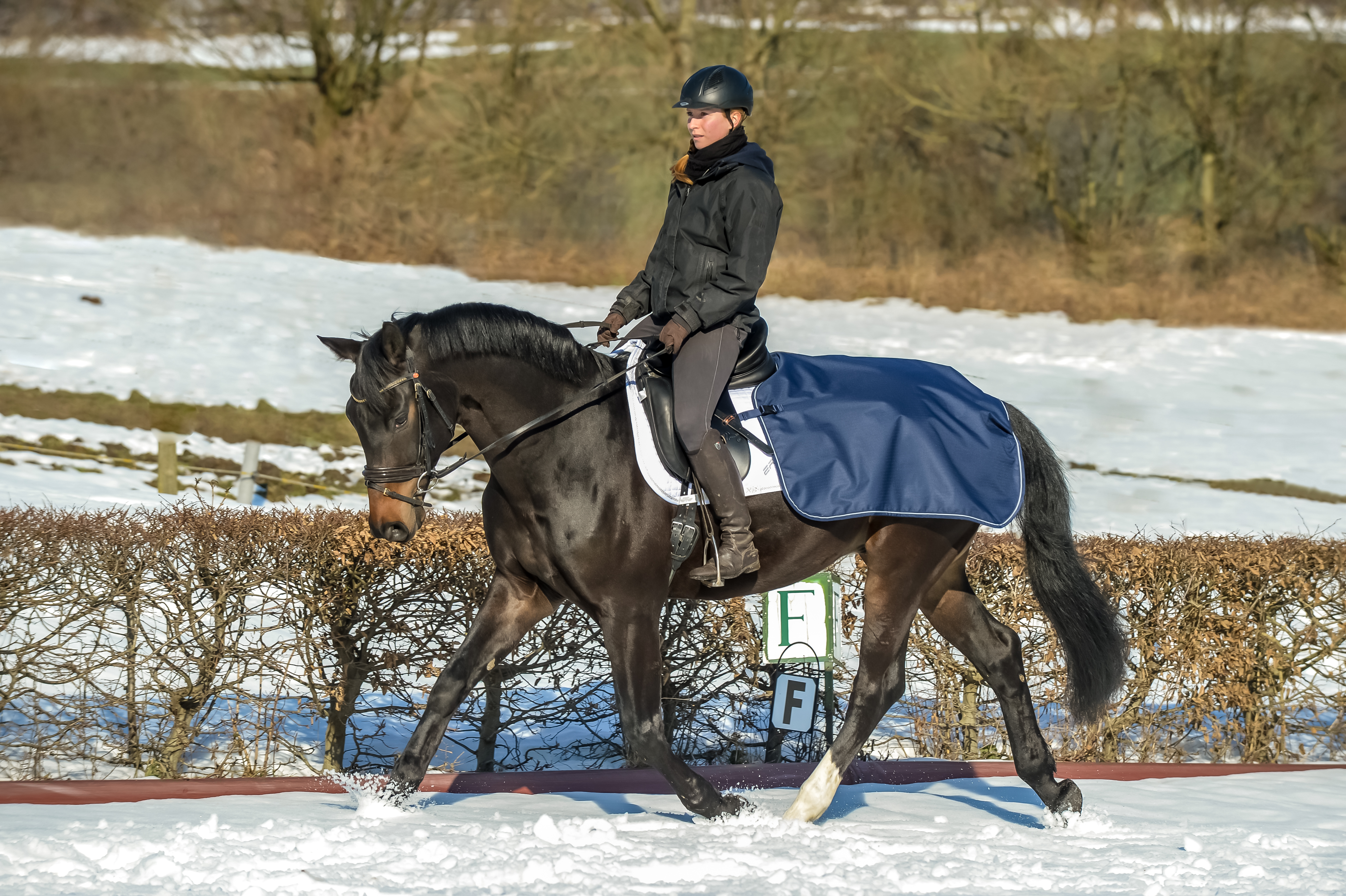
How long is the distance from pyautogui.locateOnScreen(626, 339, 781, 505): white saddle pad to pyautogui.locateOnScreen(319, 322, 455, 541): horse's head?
2.53 ft

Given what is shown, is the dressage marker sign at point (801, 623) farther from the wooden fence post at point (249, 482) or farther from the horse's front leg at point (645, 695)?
the wooden fence post at point (249, 482)

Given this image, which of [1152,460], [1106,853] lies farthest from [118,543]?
[1152,460]

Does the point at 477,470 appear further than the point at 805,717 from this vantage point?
Yes

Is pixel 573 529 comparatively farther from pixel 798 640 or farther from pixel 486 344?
pixel 798 640

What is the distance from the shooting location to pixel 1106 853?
4574 millimetres

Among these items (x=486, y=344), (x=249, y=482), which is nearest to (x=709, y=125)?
(x=486, y=344)

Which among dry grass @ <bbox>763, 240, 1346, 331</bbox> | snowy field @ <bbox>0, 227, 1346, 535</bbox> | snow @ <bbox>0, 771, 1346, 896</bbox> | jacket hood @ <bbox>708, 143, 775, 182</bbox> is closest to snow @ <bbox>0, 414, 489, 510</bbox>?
snowy field @ <bbox>0, 227, 1346, 535</bbox>

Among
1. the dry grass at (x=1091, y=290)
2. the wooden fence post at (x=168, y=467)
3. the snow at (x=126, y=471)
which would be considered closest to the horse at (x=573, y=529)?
the snow at (x=126, y=471)

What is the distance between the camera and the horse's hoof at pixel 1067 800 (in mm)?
5016

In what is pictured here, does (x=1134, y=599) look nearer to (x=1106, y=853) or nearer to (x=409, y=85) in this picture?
(x=1106, y=853)

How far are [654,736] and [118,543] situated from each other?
2.58m

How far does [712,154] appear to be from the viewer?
471 centimetres

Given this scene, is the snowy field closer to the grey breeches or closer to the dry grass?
the dry grass

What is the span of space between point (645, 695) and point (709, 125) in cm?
212
